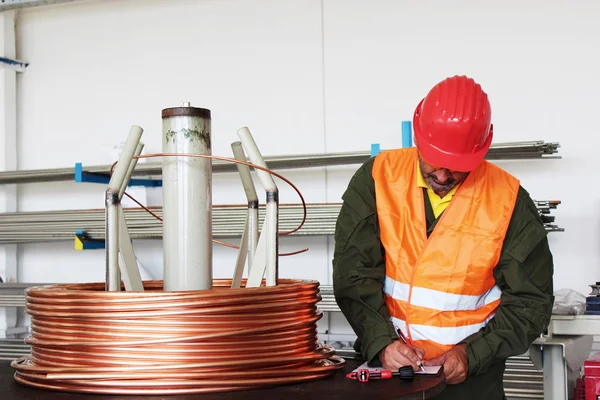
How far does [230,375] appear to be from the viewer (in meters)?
1.46

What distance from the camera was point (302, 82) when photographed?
4492 millimetres

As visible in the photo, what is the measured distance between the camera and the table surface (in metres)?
1.39

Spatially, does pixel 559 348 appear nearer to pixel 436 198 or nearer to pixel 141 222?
pixel 436 198

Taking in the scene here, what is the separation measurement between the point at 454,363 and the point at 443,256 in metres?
0.28

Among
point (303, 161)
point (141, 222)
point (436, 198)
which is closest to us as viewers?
point (436, 198)

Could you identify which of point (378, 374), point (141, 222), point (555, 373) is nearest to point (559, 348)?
point (555, 373)

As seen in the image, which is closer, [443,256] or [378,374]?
[378,374]

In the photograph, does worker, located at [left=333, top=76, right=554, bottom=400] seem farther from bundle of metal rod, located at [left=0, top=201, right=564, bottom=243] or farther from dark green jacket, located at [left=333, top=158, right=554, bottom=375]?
bundle of metal rod, located at [left=0, top=201, right=564, bottom=243]

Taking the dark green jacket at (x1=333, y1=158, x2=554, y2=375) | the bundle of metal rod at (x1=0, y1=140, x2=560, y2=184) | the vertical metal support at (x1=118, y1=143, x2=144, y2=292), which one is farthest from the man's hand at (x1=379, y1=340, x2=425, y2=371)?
the bundle of metal rod at (x1=0, y1=140, x2=560, y2=184)

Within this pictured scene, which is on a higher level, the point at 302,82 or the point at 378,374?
the point at 302,82

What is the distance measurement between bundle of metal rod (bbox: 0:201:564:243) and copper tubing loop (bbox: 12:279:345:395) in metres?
2.16

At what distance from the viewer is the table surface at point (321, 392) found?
54.8 inches

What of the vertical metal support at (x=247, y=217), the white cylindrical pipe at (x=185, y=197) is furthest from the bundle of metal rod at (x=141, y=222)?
the white cylindrical pipe at (x=185, y=197)

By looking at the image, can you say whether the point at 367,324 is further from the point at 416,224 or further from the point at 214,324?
the point at 214,324
